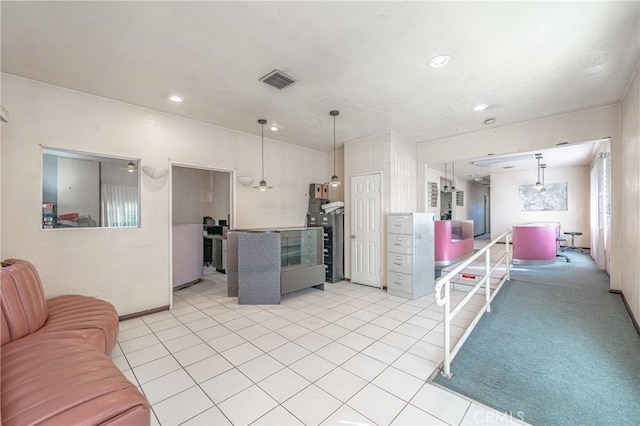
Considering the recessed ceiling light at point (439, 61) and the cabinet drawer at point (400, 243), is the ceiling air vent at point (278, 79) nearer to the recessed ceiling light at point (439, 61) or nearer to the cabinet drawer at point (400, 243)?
the recessed ceiling light at point (439, 61)

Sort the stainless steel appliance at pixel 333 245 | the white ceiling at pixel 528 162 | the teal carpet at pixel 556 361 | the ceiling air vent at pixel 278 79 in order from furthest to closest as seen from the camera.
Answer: the white ceiling at pixel 528 162
the stainless steel appliance at pixel 333 245
the ceiling air vent at pixel 278 79
the teal carpet at pixel 556 361

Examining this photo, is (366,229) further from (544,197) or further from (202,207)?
(544,197)

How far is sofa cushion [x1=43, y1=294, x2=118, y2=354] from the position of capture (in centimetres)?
226

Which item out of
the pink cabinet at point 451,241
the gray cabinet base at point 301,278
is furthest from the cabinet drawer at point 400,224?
the pink cabinet at point 451,241

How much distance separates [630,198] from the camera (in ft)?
10.8

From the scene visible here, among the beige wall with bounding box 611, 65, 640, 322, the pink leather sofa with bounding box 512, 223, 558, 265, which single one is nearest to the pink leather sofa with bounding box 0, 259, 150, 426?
the beige wall with bounding box 611, 65, 640, 322

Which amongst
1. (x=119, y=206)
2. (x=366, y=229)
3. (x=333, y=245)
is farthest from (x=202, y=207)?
(x=366, y=229)

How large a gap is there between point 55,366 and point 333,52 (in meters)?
3.27

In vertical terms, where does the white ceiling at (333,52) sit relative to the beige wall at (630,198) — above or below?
above

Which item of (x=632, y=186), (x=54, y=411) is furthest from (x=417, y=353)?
(x=632, y=186)

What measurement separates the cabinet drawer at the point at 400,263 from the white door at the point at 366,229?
0.36m

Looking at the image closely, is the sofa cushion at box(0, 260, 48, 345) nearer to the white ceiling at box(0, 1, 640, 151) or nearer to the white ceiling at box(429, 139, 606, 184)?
the white ceiling at box(0, 1, 640, 151)

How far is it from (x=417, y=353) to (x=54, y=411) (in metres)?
2.78

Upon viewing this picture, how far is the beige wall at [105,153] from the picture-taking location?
2.98m
